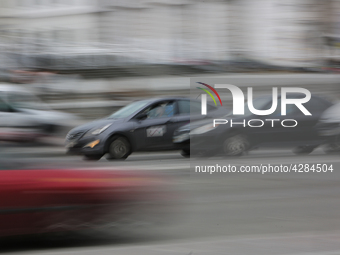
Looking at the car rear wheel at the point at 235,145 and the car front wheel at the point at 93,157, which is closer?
the car rear wheel at the point at 235,145

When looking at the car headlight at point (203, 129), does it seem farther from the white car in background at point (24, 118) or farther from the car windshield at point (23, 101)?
the car windshield at point (23, 101)

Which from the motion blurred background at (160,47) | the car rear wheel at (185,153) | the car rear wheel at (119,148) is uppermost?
the motion blurred background at (160,47)

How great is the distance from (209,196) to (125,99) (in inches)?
446

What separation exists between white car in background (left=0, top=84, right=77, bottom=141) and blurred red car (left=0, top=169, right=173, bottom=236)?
7588 mm

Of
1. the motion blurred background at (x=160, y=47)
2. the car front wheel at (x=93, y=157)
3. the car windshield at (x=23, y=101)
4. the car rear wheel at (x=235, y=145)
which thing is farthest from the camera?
the motion blurred background at (x=160, y=47)

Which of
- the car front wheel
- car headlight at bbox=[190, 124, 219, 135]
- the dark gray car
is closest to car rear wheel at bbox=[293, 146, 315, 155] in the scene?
the dark gray car

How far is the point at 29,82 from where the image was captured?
59.2ft

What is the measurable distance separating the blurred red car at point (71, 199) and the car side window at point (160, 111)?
640cm

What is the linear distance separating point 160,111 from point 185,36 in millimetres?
9369

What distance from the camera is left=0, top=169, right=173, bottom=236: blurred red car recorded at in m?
4.46

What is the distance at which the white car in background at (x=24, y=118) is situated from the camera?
40.8ft

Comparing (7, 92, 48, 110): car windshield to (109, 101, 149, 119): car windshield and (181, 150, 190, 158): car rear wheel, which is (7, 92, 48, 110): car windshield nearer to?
(109, 101, 149, 119): car windshield

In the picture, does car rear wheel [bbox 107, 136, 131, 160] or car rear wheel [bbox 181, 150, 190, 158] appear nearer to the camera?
car rear wheel [bbox 107, 136, 131, 160]

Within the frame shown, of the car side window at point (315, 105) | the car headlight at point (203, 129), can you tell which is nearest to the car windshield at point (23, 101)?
the car headlight at point (203, 129)
